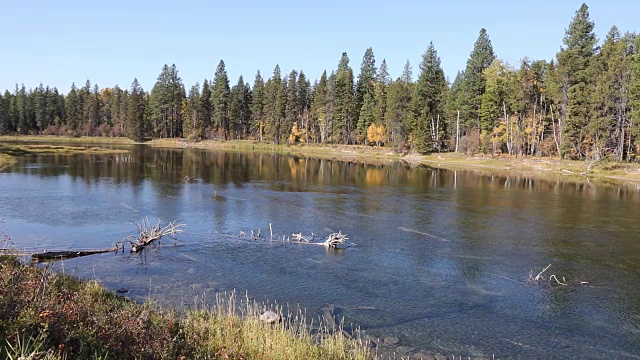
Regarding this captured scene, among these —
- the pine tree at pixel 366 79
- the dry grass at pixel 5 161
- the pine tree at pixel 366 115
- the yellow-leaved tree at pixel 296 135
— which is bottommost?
the dry grass at pixel 5 161

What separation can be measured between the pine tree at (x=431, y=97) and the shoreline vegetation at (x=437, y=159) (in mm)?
8491

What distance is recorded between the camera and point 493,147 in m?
88.6

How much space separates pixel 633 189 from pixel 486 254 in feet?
133

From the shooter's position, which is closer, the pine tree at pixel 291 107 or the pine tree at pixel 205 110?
the pine tree at pixel 291 107

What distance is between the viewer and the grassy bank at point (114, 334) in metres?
8.51

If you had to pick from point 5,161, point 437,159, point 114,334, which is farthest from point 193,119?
point 114,334

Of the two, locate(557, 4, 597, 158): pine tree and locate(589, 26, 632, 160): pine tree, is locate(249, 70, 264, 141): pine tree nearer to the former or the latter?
locate(557, 4, 597, 158): pine tree

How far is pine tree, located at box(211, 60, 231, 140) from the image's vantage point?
138750mm

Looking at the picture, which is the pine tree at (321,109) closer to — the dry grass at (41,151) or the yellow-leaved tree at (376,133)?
the yellow-leaved tree at (376,133)

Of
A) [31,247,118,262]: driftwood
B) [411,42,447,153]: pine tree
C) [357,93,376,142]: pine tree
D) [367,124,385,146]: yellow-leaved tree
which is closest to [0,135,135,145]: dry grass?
[357,93,376,142]: pine tree

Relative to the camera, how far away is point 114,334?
959 centimetres

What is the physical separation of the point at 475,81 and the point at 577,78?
21400 mm

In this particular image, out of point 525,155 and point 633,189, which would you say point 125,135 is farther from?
point 633,189

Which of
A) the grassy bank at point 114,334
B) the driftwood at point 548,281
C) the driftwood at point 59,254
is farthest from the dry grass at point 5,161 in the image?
the driftwood at point 548,281
